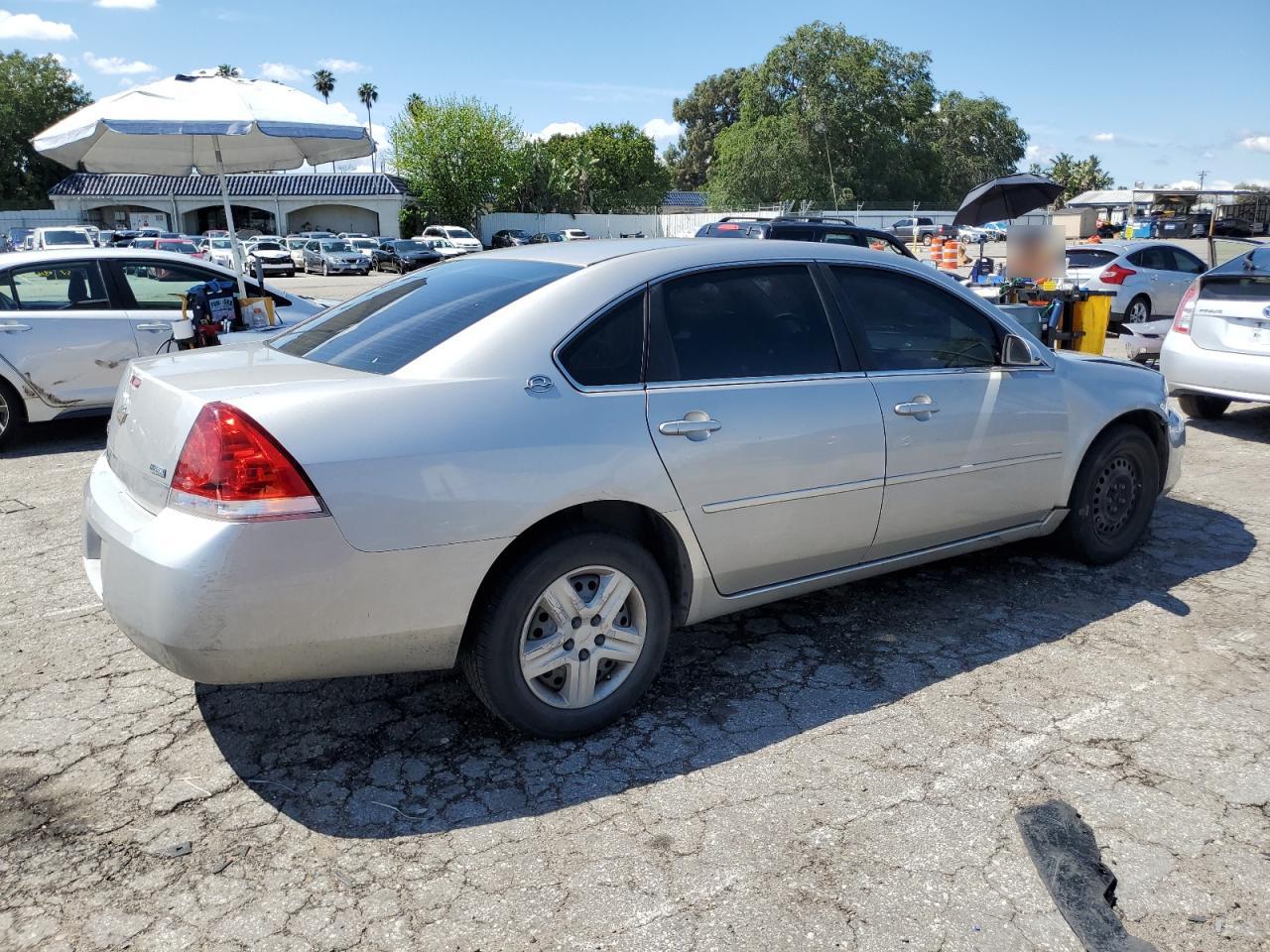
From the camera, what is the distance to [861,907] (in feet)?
8.08

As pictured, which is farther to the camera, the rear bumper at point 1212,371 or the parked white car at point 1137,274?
the parked white car at point 1137,274

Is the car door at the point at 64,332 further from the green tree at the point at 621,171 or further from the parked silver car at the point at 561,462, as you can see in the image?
the green tree at the point at 621,171

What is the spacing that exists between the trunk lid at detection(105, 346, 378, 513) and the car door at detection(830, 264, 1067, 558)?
6.57 feet

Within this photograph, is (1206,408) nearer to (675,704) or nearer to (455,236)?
(675,704)

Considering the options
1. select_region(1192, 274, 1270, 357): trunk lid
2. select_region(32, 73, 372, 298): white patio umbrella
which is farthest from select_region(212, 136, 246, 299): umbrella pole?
select_region(1192, 274, 1270, 357): trunk lid

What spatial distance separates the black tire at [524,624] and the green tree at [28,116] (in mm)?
75704

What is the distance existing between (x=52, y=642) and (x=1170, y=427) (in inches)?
208

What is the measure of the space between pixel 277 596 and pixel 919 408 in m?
2.47

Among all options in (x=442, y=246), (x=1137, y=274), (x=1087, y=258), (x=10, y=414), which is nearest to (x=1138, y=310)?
(x=1137, y=274)

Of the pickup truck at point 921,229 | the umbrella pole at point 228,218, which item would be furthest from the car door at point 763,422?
the pickup truck at point 921,229

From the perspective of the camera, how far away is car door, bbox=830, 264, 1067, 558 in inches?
151

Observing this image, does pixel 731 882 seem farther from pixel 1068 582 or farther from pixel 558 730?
pixel 1068 582

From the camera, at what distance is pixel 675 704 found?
3484 millimetres

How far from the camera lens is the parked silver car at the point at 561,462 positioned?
2.68m
